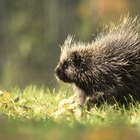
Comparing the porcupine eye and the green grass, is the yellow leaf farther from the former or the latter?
the porcupine eye

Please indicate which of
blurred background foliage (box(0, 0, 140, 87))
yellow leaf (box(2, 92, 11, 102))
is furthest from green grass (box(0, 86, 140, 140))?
blurred background foliage (box(0, 0, 140, 87))

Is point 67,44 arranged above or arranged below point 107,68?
above

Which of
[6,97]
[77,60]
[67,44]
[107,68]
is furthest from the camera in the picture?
[67,44]

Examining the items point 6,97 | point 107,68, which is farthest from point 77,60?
point 6,97

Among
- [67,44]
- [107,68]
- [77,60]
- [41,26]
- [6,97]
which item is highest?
[41,26]

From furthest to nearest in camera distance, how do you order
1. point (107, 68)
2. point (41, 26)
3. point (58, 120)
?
point (41, 26) < point (107, 68) < point (58, 120)

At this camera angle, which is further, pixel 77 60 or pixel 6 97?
pixel 77 60

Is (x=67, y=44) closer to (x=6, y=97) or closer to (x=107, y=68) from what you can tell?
(x=107, y=68)
